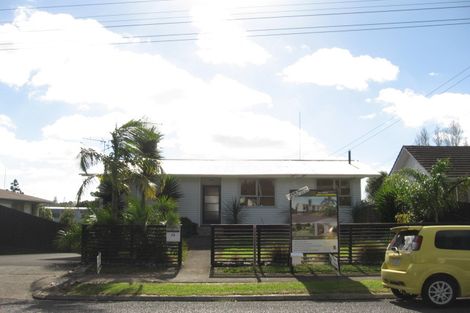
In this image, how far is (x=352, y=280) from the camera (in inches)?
556

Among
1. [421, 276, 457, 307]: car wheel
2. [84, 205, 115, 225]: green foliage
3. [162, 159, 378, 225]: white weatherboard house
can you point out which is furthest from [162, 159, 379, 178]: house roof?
[421, 276, 457, 307]: car wheel

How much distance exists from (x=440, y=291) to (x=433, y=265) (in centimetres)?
52

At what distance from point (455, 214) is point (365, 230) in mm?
6006

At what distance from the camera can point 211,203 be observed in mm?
26312

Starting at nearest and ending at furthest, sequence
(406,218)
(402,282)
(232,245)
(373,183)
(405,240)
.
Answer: (402,282) → (405,240) → (232,245) → (406,218) → (373,183)

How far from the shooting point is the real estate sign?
15695mm

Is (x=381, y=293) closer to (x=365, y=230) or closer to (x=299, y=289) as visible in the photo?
(x=299, y=289)

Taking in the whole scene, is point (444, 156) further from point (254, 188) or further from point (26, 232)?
point (26, 232)

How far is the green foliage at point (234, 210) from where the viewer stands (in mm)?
25078

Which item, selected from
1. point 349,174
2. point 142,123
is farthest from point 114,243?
point 349,174

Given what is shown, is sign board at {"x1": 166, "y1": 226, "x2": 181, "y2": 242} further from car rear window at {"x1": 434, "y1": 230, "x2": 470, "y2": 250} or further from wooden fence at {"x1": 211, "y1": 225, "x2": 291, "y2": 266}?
car rear window at {"x1": 434, "y1": 230, "x2": 470, "y2": 250}

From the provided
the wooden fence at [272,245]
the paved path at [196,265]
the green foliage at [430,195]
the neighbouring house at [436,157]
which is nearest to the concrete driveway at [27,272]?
the paved path at [196,265]

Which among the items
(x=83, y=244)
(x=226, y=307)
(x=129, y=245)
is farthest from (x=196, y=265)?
(x=226, y=307)

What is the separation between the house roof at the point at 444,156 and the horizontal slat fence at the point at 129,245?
16.5 meters
